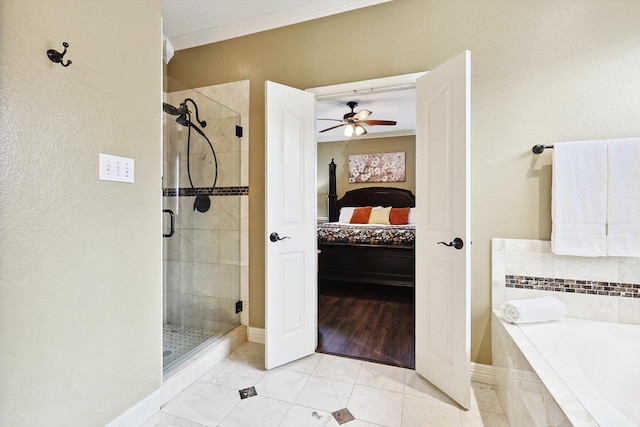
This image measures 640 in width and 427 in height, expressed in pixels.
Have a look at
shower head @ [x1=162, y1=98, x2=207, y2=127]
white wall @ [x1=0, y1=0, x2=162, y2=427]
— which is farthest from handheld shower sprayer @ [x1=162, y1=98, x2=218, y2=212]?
white wall @ [x1=0, y1=0, x2=162, y2=427]

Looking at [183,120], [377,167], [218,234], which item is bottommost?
[218,234]

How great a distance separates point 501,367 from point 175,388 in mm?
1996

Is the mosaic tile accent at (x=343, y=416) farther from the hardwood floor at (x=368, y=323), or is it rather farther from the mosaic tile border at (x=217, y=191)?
the mosaic tile border at (x=217, y=191)

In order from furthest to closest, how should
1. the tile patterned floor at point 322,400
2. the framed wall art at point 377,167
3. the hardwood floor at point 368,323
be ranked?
the framed wall art at point 377,167 → the hardwood floor at point 368,323 → the tile patterned floor at point 322,400

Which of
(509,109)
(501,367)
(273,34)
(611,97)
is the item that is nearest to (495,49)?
(509,109)

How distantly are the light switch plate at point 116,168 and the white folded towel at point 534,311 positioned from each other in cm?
226

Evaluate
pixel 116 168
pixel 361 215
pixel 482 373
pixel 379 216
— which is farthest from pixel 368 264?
pixel 116 168

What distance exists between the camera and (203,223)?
8.54ft

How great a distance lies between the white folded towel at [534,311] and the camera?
5.47ft

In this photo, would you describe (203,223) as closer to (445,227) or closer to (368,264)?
(445,227)

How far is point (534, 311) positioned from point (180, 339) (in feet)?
8.19

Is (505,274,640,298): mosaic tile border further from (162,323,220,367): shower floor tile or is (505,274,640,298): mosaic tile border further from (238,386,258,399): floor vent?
(162,323,220,367): shower floor tile

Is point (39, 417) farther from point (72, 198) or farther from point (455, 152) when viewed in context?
point (455, 152)

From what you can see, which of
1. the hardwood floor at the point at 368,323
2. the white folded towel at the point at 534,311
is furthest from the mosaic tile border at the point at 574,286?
the hardwood floor at the point at 368,323
